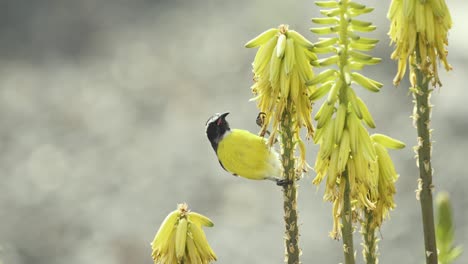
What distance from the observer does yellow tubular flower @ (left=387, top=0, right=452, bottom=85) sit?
18.8 feet

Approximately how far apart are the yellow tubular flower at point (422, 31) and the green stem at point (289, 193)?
556 millimetres

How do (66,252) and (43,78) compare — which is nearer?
(66,252)

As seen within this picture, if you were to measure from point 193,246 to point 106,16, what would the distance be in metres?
16.9

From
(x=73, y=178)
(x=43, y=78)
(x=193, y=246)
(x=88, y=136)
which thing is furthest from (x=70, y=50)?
(x=193, y=246)

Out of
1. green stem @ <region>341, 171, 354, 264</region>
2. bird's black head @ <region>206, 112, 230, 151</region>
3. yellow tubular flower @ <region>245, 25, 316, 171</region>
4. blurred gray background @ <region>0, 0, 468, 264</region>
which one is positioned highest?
blurred gray background @ <region>0, 0, 468, 264</region>

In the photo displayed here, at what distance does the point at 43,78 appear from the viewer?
20.4 meters

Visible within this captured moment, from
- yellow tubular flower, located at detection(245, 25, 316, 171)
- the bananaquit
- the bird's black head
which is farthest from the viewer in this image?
the bird's black head

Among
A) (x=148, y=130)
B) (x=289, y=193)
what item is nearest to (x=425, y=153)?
(x=289, y=193)

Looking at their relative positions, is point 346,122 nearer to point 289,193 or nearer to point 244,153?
point 289,193

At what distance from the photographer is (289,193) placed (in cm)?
568

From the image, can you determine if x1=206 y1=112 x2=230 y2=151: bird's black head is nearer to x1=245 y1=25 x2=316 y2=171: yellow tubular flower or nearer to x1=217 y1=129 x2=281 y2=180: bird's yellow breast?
x1=217 y1=129 x2=281 y2=180: bird's yellow breast

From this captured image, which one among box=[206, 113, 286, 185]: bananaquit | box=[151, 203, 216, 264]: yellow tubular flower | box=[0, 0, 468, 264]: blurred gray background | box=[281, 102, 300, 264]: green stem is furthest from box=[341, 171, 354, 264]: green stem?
box=[0, 0, 468, 264]: blurred gray background

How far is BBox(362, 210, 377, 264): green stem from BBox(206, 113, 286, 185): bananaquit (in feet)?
1.64

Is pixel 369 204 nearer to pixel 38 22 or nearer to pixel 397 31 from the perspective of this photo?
pixel 397 31
